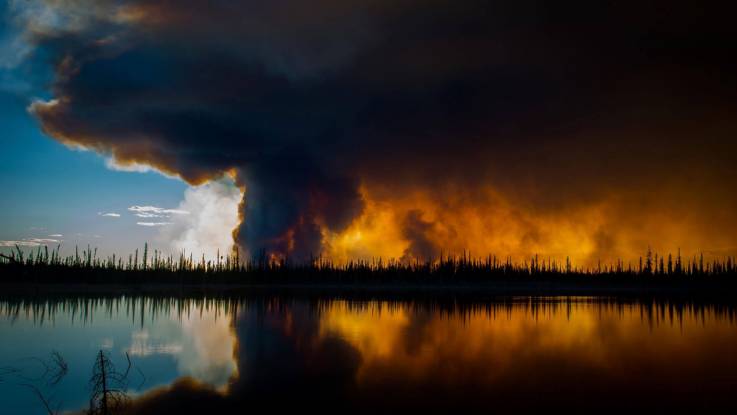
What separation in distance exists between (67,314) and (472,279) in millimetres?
161622

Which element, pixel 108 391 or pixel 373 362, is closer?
pixel 108 391

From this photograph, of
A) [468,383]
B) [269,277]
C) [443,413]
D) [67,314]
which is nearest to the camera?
[443,413]

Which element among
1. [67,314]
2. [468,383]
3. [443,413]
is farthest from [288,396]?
[67,314]

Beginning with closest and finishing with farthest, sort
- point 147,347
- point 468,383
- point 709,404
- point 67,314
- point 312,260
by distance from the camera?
point 709,404, point 468,383, point 147,347, point 67,314, point 312,260

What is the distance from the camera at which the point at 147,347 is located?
31.5m

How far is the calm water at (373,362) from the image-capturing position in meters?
19.5

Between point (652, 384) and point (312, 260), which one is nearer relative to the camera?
point (652, 384)

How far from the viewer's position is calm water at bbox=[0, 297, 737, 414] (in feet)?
63.9

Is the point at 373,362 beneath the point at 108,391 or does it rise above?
beneath

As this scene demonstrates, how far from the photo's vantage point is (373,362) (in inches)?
1052

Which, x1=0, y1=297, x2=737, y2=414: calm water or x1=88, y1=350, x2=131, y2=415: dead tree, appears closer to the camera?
x1=88, y1=350, x2=131, y2=415: dead tree

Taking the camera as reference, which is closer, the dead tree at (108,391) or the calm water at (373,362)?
the dead tree at (108,391)

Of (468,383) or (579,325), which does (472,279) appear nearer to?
(579,325)

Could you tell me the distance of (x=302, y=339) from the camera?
34250 mm
